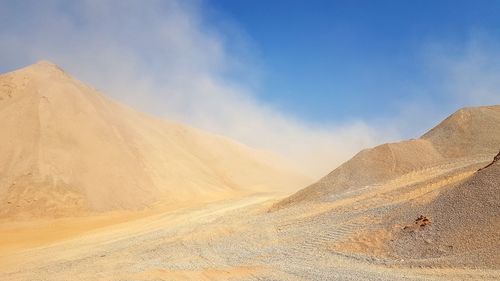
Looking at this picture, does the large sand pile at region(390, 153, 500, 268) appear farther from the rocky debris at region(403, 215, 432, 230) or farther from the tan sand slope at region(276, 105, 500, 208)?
the tan sand slope at region(276, 105, 500, 208)

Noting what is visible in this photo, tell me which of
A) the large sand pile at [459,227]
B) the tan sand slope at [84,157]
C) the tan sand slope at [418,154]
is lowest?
the large sand pile at [459,227]

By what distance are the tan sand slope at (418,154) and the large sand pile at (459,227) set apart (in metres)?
6.17

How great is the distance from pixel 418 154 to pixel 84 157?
706 inches

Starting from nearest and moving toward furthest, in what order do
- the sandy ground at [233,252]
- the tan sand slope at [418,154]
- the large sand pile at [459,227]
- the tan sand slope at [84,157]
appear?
the large sand pile at [459,227] → the sandy ground at [233,252] → the tan sand slope at [418,154] → the tan sand slope at [84,157]

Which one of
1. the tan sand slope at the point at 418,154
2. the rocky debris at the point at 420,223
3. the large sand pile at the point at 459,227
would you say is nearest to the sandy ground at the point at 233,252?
the large sand pile at the point at 459,227

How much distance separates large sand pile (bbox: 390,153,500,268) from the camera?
955 centimetres

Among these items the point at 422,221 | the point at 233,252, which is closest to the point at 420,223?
the point at 422,221

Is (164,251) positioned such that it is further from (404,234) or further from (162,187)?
(162,187)

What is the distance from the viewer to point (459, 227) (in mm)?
10656

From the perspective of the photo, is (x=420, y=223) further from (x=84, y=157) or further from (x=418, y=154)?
(x=84, y=157)

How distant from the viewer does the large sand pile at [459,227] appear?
31.3 ft

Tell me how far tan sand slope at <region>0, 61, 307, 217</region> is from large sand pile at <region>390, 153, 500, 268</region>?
1663 cm

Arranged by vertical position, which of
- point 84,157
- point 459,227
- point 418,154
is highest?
point 84,157

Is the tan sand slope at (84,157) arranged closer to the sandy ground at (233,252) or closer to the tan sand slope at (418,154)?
→ the sandy ground at (233,252)
